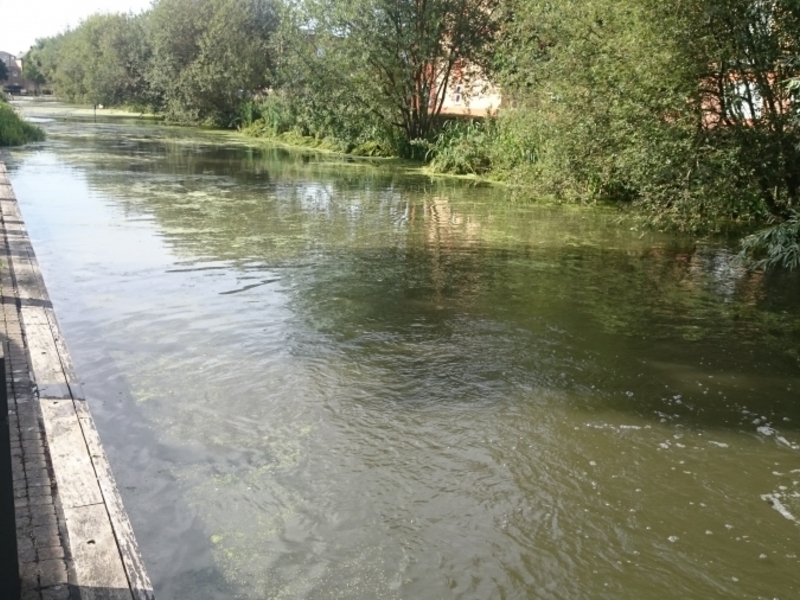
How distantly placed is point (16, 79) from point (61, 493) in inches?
5328

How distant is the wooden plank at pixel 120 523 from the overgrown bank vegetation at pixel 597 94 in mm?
9617

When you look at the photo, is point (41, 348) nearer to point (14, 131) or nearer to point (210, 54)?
point (14, 131)

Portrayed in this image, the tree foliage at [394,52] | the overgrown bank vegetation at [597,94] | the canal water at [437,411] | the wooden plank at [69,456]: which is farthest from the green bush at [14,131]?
the wooden plank at [69,456]

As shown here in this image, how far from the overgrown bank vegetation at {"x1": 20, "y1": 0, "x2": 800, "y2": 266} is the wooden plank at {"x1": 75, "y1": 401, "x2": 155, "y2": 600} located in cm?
962

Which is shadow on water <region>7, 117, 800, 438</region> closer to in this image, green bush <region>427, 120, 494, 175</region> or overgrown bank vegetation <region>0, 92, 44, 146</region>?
green bush <region>427, 120, 494, 175</region>

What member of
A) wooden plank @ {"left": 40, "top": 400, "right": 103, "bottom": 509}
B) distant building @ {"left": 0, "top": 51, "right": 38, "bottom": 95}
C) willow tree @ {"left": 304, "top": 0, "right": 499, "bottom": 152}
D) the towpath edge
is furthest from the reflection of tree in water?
distant building @ {"left": 0, "top": 51, "right": 38, "bottom": 95}

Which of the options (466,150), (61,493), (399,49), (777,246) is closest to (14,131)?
(399,49)

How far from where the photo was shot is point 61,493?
348 cm

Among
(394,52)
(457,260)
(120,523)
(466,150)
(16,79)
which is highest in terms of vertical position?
(16,79)

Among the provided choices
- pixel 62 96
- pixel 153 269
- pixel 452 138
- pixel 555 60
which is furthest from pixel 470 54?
pixel 62 96

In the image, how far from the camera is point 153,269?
945 cm

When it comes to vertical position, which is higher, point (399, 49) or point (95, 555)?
point (399, 49)

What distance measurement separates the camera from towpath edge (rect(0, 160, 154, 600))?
9.66 feet

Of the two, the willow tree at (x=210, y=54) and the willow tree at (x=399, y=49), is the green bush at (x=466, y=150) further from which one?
the willow tree at (x=210, y=54)
